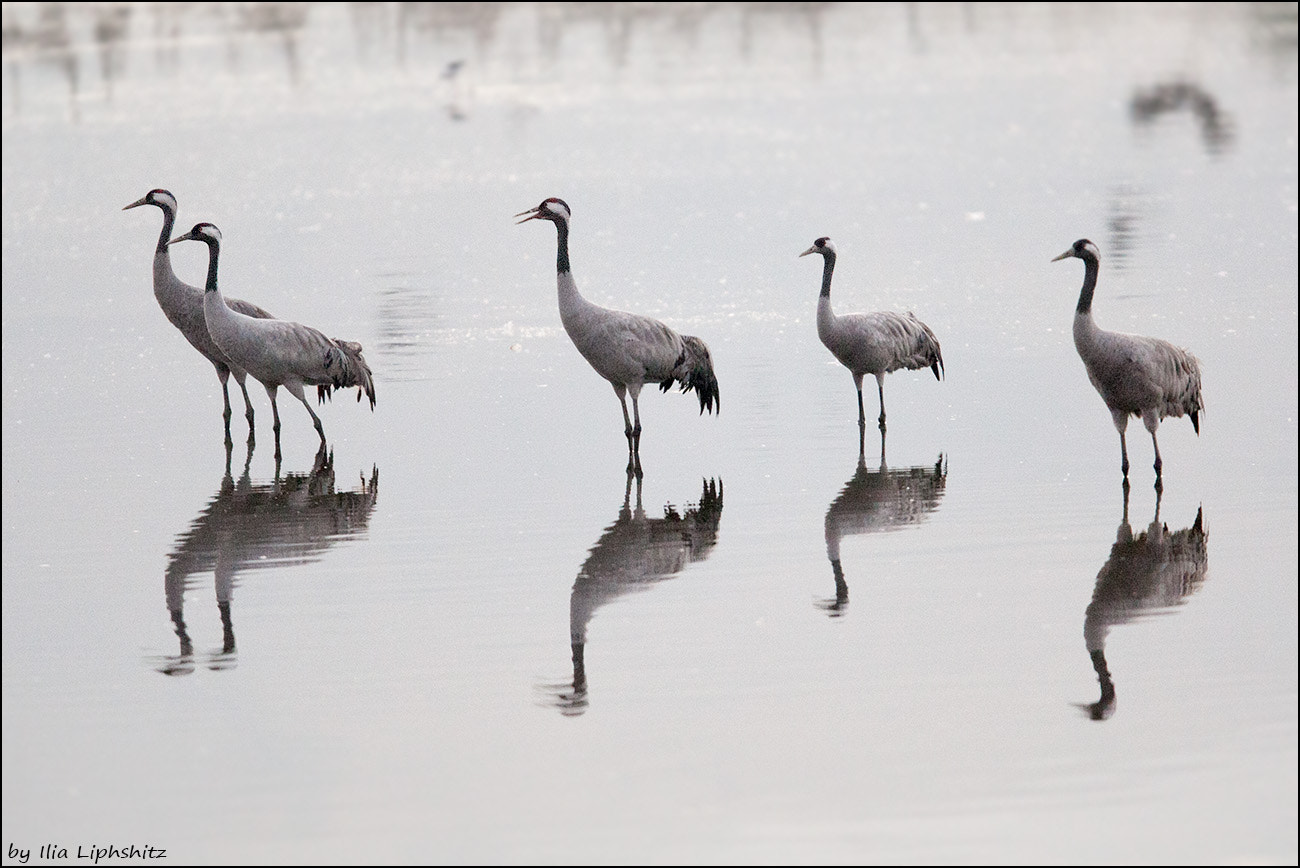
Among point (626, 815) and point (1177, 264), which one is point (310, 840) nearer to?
point (626, 815)

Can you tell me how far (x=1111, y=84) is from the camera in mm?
41750

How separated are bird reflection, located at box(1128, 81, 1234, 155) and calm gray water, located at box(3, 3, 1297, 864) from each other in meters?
1.18

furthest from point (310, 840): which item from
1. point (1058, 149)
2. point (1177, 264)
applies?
point (1058, 149)

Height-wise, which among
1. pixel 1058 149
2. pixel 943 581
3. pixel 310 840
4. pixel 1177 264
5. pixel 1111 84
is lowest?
pixel 310 840

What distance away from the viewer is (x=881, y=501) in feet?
35.3

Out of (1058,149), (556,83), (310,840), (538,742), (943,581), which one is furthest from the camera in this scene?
(556,83)

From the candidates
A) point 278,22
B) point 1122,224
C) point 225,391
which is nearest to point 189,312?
point 225,391

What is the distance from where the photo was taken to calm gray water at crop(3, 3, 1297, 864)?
657cm

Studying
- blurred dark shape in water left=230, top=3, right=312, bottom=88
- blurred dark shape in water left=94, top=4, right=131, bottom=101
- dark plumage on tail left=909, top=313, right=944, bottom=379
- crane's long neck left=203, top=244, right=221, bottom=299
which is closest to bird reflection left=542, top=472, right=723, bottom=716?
dark plumage on tail left=909, top=313, right=944, bottom=379

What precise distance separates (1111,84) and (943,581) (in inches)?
1382

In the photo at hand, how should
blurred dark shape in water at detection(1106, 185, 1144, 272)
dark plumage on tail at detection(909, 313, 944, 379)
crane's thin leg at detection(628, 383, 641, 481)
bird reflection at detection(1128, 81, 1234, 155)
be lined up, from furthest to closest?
1. bird reflection at detection(1128, 81, 1234, 155)
2. blurred dark shape in water at detection(1106, 185, 1144, 272)
3. dark plumage on tail at detection(909, 313, 944, 379)
4. crane's thin leg at detection(628, 383, 641, 481)

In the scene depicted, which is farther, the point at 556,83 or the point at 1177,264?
the point at 556,83

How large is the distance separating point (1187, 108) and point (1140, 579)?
30.5 m

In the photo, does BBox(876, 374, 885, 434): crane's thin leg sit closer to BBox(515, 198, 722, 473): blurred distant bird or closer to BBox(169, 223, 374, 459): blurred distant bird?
BBox(515, 198, 722, 473): blurred distant bird
